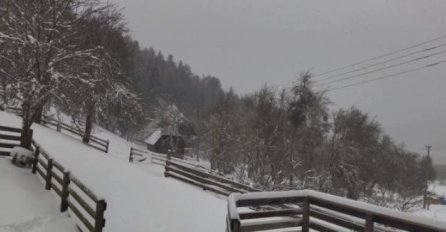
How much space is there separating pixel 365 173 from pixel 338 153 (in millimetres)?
5978

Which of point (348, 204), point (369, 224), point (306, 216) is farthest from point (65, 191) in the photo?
point (369, 224)

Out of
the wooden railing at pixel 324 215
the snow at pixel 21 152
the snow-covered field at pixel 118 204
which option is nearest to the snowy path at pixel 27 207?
the snow-covered field at pixel 118 204

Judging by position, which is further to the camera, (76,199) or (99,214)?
(76,199)

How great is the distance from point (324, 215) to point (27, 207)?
6.25m

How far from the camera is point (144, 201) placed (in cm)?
1140

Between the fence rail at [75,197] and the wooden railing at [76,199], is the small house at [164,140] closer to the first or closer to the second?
the fence rail at [75,197]

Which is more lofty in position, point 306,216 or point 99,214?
point 306,216

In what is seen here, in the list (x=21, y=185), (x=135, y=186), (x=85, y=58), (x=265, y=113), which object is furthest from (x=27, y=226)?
(x=265, y=113)

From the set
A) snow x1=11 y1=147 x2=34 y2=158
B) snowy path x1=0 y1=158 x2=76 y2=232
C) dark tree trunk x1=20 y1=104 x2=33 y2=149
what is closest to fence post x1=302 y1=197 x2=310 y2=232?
snowy path x1=0 y1=158 x2=76 y2=232

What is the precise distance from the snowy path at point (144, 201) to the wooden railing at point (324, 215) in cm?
282

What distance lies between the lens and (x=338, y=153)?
39.0 meters

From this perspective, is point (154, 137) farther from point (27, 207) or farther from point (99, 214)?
point (99, 214)

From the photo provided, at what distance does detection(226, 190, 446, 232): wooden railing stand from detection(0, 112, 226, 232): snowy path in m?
2.82

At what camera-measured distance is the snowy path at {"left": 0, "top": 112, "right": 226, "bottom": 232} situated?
29.9 feet
